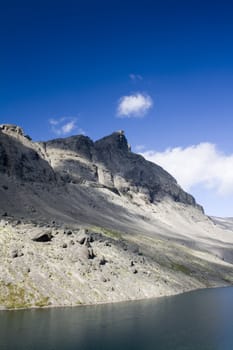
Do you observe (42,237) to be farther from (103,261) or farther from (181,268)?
(181,268)

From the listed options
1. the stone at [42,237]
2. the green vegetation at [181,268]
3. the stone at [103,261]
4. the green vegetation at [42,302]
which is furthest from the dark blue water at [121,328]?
the green vegetation at [181,268]

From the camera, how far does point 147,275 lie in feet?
421

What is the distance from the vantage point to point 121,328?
75.1m

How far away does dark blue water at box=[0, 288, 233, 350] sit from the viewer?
63.0 meters

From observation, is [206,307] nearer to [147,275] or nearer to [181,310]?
[181,310]

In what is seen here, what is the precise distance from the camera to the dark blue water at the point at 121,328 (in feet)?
207

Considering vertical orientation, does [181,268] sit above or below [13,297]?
above

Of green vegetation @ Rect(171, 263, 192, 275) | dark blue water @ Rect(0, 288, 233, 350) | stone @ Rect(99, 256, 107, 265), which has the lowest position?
dark blue water @ Rect(0, 288, 233, 350)

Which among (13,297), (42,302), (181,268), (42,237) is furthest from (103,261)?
(181,268)

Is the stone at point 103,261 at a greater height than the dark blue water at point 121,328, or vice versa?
the stone at point 103,261

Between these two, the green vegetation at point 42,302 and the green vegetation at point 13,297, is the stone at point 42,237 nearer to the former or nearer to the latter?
the green vegetation at point 13,297

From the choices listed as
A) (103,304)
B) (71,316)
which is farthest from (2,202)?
(71,316)

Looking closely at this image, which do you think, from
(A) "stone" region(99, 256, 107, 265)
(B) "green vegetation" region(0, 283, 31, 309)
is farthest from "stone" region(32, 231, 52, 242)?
(B) "green vegetation" region(0, 283, 31, 309)

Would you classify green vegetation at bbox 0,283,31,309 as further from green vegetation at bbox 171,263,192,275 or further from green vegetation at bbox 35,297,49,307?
green vegetation at bbox 171,263,192,275
